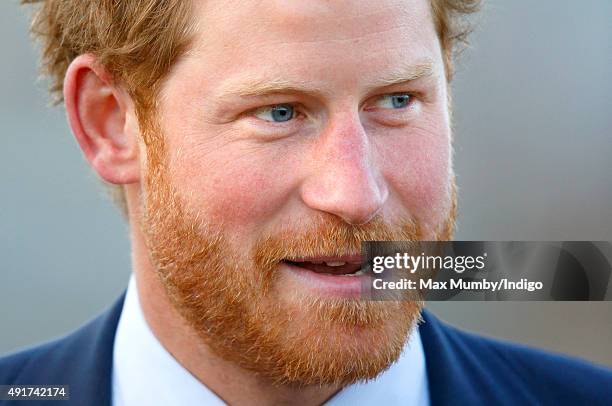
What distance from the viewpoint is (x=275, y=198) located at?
1942mm

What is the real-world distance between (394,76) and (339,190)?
28 cm

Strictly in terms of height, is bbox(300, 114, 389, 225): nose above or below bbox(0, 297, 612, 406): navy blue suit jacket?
above

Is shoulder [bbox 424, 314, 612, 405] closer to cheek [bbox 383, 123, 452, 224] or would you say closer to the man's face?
the man's face

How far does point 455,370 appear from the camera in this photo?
226 cm

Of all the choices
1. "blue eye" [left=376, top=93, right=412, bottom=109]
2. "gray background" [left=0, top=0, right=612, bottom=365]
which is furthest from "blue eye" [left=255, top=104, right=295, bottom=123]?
"gray background" [left=0, top=0, right=612, bottom=365]

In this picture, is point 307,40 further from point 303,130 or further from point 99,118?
point 99,118

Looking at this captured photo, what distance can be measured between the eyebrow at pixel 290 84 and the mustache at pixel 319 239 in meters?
0.26

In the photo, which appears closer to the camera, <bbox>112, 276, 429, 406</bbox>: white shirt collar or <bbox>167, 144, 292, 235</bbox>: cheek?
<bbox>167, 144, 292, 235</bbox>: cheek

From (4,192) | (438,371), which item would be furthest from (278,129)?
(4,192)

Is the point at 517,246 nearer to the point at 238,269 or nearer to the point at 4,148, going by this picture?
the point at 238,269

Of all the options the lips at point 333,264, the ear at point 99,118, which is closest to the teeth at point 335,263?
the lips at point 333,264

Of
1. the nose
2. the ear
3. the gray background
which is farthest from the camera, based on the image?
the gray background

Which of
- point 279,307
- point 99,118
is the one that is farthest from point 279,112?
point 99,118

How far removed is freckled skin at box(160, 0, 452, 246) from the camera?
1902 millimetres
